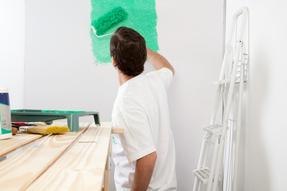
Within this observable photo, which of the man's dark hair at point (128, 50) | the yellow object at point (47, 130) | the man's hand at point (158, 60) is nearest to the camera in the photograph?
the yellow object at point (47, 130)

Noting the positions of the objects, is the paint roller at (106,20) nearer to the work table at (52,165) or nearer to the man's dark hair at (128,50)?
the man's dark hair at (128,50)

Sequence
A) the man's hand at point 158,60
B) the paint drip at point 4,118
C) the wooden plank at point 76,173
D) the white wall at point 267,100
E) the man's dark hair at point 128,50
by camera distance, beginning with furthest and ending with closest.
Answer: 1. the man's hand at point 158,60
2. the man's dark hair at point 128,50
3. the white wall at point 267,100
4. the paint drip at point 4,118
5. the wooden plank at point 76,173

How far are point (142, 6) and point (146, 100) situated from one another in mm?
740

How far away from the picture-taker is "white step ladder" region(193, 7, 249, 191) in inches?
57.3

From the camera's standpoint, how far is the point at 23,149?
0.72 m

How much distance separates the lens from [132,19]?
1862mm

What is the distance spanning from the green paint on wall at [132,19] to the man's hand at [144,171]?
0.76 metres

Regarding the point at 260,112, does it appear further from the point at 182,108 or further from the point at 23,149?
the point at 23,149

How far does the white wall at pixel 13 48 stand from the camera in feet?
5.91

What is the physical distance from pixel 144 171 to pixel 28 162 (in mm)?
834

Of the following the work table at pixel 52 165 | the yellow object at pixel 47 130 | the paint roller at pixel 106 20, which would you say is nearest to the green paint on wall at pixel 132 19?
the paint roller at pixel 106 20

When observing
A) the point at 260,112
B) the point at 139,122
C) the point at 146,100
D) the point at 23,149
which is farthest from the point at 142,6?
the point at 23,149

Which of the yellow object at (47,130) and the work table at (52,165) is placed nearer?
the work table at (52,165)

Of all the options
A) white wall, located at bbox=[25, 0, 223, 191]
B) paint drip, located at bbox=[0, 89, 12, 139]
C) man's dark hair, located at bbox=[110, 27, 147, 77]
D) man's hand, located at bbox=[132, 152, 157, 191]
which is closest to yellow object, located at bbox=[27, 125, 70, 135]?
paint drip, located at bbox=[0, 89, 12, 139]
